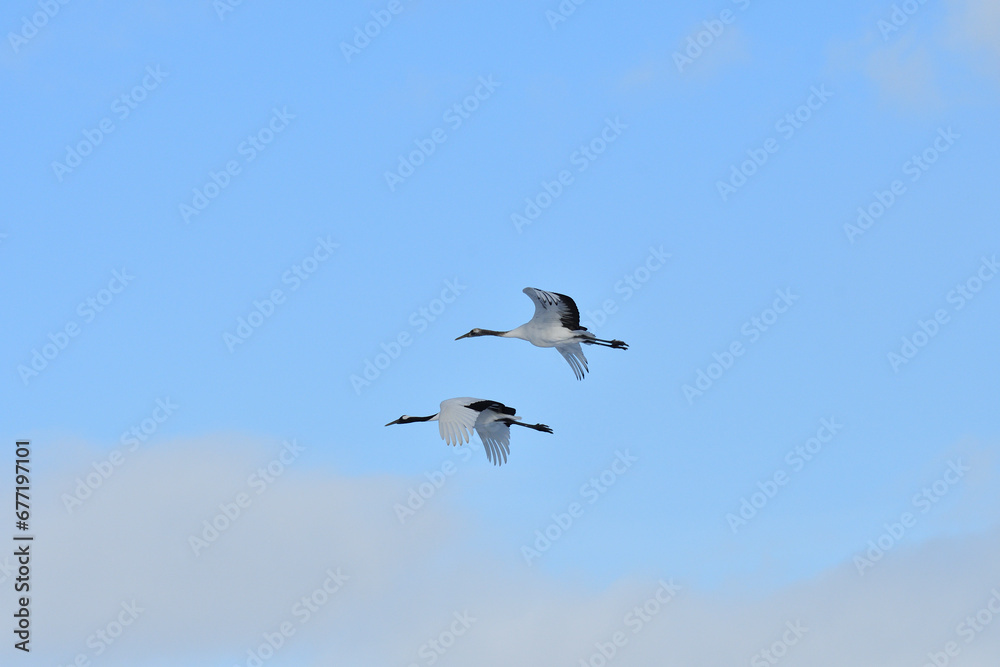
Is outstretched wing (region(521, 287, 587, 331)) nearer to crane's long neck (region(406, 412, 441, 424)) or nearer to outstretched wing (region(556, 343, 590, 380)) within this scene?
outstretched wing (region(556, 343, 590, 380))

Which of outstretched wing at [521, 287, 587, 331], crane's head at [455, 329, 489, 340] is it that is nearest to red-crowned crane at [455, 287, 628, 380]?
outstretched wing at [521, 287, 587, 331]

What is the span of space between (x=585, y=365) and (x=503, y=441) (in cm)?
365

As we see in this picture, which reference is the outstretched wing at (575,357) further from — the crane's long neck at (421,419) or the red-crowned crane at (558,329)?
the crane's long neck at (421,419)

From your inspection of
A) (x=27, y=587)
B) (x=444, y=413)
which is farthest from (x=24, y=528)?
(x=444, y=413)

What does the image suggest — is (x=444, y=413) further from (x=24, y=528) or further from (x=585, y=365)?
(x=24, y=528)

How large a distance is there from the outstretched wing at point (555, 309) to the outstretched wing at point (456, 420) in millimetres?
3422

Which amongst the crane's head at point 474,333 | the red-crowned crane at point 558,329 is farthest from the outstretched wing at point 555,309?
the crane's head at point 474,333

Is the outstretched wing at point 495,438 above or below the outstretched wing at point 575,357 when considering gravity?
below

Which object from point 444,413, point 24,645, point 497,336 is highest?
point 497,336

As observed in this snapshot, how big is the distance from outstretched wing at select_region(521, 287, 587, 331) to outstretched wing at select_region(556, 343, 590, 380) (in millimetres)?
904

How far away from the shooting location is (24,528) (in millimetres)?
40281

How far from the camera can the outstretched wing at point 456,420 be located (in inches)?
1520

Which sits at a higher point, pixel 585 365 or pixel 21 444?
pixel 585 365

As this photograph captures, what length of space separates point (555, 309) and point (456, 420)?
4644mm
